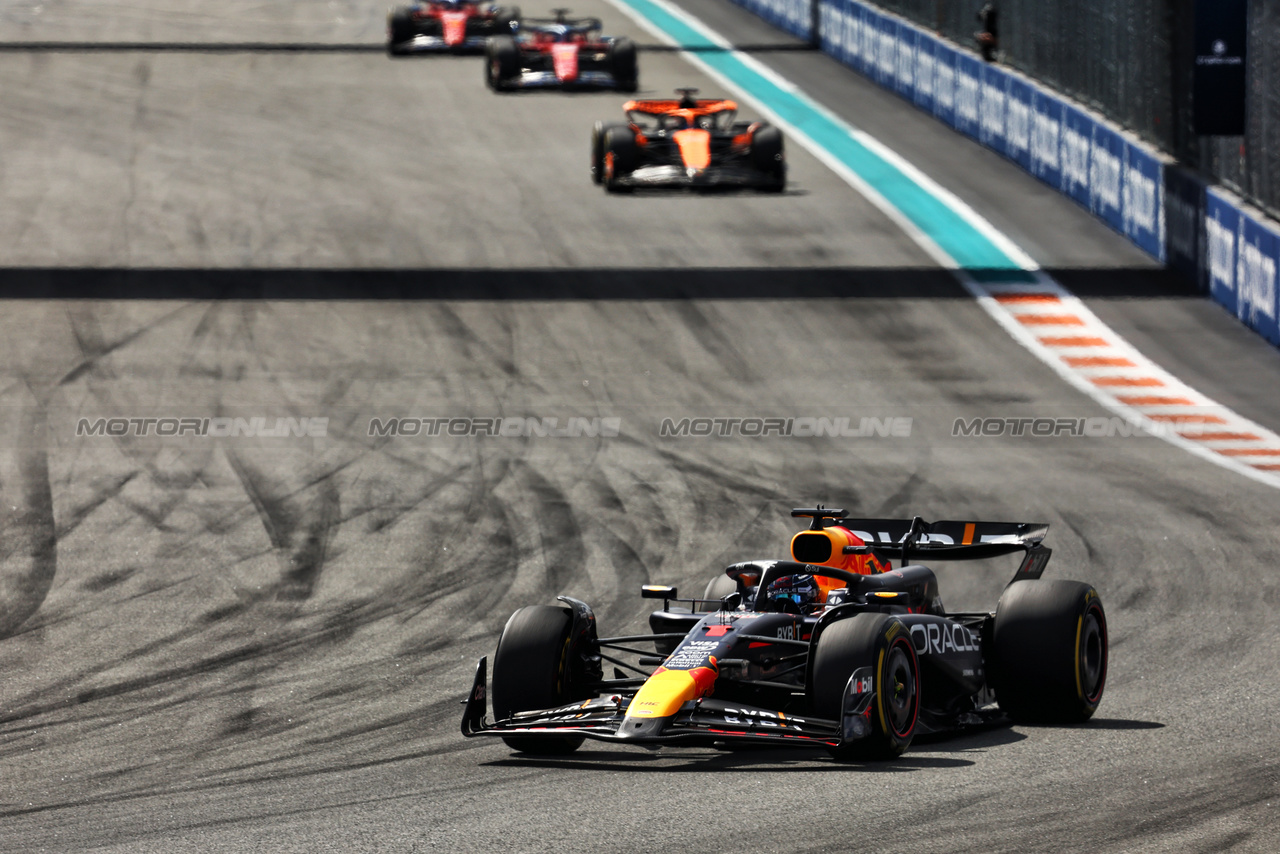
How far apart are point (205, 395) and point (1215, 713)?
12080 mm

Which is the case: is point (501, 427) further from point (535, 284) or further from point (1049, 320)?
point (1049, 320)

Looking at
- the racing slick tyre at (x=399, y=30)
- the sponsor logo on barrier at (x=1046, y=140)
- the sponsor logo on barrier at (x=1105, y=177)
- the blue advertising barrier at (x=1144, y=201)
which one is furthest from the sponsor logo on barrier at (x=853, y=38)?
the blue advertising barrier at (x=1144, y=201)

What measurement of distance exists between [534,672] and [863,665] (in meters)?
1.75

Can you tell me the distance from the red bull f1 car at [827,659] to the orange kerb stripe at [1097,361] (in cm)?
1001

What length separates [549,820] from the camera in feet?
24.8

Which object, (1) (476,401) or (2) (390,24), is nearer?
(1) (476,401)

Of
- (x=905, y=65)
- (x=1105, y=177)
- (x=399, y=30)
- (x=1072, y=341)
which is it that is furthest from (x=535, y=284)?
(x=399, y=30)

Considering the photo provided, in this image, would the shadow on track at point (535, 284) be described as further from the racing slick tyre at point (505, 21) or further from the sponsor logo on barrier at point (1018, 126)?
the racing slick tyre at point (505, 21)

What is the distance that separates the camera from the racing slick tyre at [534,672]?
30.4 ft

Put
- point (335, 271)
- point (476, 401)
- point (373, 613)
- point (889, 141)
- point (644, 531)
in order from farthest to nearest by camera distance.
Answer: point (889, 141), point (335, 271), point (476, 401), point (644, 531), point (373, 613)

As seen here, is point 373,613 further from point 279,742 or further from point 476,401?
point 476,401

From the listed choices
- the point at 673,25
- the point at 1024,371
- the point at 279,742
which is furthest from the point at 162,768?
the point at 673,25

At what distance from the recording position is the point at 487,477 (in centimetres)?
1644

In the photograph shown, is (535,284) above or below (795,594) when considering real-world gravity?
below
